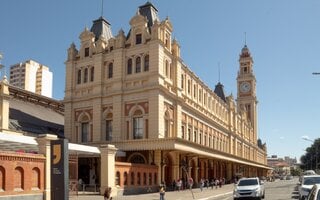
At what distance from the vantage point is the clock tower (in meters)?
124

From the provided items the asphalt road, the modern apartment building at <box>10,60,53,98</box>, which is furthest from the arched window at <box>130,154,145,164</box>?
the modern apartment building at <box>10,60,53,98</box>

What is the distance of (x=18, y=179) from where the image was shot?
26672mm

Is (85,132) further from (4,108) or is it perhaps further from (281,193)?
(281,193)

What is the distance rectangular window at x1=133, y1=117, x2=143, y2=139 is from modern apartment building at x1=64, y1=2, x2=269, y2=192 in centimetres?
10

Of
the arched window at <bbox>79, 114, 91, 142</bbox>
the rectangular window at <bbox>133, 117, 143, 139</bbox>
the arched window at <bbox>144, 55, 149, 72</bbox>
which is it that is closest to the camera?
the rectangular window at <bbox>133, 117, 143, 139</bbox>

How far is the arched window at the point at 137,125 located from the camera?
4756cm

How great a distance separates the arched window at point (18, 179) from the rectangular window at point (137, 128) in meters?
21.4

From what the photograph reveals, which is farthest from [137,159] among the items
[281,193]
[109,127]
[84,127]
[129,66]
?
[281,193]

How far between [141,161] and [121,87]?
801cm

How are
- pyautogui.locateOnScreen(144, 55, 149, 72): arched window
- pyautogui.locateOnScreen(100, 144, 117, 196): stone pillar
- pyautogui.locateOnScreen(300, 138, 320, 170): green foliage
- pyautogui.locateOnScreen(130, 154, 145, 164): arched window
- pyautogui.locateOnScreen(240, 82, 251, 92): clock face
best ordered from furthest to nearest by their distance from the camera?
pyautogui.locateOnScreen(300, 138, 320, 170): green foliage → pyautogui.locateOnScreen(240, 82, 251, 92): clock face → pyautogui.locateOnScreen(144, 55, 149, 72): arched window → pyautogui.locateOnScreen(130, 154, 145, 164): arched window → pyautogui.locateOnScreen(100, 144, 117, 196): stone pillar

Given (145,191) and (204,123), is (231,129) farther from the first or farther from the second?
(145,191)

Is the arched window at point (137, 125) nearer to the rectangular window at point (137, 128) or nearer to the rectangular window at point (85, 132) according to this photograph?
the rectangular window at point (137, 128)

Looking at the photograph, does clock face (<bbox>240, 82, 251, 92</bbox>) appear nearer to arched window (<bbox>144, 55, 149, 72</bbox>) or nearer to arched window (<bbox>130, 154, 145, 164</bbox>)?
arched window (<bbox>144, 55, 149, 72</bbox>)

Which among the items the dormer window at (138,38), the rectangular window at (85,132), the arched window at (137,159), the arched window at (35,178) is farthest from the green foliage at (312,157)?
the arched window at (35,178)
